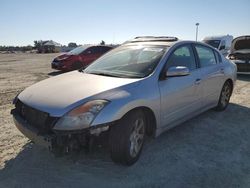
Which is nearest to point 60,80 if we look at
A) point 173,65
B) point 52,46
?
point 173,65

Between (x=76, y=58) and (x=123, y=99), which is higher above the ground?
(x=123, y=99)

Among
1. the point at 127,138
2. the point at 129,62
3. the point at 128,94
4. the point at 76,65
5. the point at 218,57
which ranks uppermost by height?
the point at 129,62

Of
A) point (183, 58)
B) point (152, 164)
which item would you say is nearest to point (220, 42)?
point (183, 58)

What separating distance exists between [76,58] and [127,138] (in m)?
11.2

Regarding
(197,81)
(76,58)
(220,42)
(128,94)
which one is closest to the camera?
(128,94)

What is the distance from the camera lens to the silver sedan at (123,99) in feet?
10.6

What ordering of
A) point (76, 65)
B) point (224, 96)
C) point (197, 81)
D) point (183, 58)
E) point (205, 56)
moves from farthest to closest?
point (76, 65) < point (224, 96) < point (205, 56) < point (197, 81) < point (183, 58)

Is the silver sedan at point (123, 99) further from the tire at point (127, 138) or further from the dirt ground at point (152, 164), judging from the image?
the dirt ground at point (152, 164)

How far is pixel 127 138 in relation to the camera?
346cm

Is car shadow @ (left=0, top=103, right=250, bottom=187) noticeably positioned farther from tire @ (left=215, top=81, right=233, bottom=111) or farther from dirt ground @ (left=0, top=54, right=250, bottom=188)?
tire @ (left=215, top=81, right=233, bottom=111)

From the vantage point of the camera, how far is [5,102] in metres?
7.04

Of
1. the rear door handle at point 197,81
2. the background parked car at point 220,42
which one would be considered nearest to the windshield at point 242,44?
the background parked car at point 220,42

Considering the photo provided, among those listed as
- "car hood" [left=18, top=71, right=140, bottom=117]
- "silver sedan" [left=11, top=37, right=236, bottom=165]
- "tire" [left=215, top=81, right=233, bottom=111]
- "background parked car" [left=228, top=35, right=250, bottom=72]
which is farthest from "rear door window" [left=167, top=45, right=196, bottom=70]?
"background parked car" [left=228, top=35, right=250, bottom=72]

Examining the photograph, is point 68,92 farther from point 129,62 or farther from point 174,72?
point 174,72
